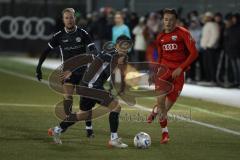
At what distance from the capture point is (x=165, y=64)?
1275 cm

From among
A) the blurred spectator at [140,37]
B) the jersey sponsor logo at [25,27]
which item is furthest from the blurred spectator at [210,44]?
the jersey sponsor logo at [25,27]

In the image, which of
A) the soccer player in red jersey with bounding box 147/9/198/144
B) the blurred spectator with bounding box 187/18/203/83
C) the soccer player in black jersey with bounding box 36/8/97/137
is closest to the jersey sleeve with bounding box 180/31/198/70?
the soccer player in red jersey with bounding box 147/9/198/144

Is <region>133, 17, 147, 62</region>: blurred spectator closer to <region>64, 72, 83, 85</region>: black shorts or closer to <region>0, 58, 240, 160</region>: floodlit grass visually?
<region>0, 58, 240, 160</region>: floodlit grass

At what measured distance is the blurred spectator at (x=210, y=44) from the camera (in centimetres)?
2267

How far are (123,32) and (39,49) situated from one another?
17.4 meters

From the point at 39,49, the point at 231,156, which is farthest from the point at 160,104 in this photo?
the point at 39,49

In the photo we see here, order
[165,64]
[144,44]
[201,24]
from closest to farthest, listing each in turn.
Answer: [165,64], [201,24], [144,44]

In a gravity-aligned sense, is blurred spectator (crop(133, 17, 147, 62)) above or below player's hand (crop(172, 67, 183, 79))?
below

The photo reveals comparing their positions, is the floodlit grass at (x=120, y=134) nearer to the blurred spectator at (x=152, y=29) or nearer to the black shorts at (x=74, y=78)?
the black shorts at (x=74, y=78)

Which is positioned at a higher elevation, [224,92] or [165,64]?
[165,64]

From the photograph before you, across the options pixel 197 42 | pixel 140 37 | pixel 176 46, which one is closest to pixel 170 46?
pixel 176 46

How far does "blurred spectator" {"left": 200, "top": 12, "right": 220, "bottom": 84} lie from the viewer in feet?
74.4

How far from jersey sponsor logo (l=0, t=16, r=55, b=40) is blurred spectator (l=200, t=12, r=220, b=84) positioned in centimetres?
1586

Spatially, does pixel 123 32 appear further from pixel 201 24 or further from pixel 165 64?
pixel 165 64
